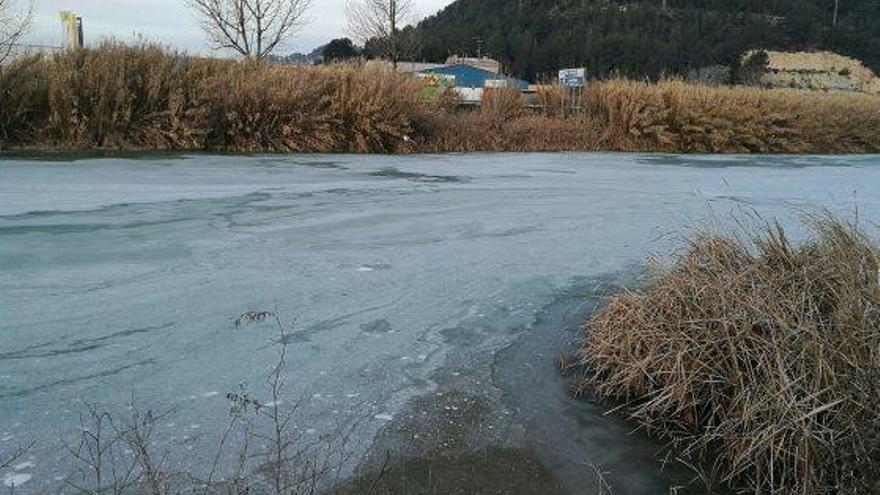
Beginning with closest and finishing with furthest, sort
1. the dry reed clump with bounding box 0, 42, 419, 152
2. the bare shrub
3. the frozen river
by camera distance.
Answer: the frozen river
the dry reed clump with bounding box 0, 42, 419, 152
the bare shrub

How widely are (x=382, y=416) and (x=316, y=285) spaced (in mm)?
1709

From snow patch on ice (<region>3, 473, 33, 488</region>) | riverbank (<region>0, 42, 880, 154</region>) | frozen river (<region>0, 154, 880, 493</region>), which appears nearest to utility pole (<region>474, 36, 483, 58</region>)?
riverbank (<region>0, 42, 880, 154</region>)

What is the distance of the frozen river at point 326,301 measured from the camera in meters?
3.05

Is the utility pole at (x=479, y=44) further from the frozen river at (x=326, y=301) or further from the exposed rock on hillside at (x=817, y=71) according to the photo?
the frozen river at (x=326, y=301)

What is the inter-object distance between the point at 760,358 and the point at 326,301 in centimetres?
226

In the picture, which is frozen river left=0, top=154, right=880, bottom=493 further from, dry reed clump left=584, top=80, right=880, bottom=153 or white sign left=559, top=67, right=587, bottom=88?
white sign left=559, top=67, right=587, bottom=88

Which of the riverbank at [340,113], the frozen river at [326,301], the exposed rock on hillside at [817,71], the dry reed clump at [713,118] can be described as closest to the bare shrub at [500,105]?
the riverbank at [340,113]

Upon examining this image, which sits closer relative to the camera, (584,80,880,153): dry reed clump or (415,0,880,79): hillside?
(584,80,880,153): dry reed clump

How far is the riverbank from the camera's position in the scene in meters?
12.8

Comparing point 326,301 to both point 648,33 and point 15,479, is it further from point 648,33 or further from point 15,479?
point 648,33

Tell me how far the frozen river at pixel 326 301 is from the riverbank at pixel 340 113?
3896mm

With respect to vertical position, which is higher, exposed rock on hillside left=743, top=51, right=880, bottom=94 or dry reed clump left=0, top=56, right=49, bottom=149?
exposed rock on hillside left=743, top=51, right=880, bottom=94

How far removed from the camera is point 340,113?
15.0 m

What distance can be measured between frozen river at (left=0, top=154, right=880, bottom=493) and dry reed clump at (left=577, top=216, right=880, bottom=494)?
0.27 metres
